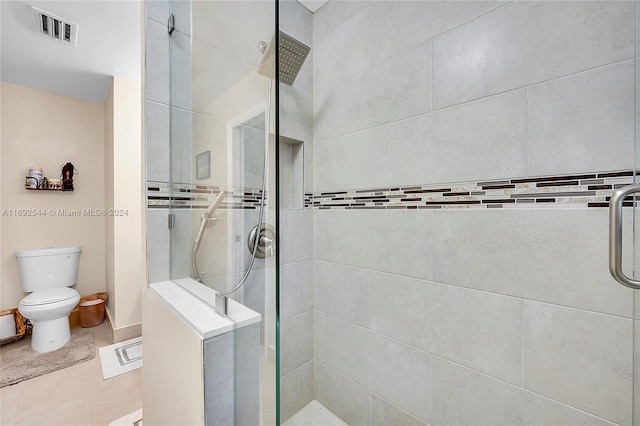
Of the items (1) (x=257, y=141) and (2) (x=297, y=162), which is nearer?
(1) (x=257, y=141)

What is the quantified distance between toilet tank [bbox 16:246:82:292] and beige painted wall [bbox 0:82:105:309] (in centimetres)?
13

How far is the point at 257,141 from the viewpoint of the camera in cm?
64

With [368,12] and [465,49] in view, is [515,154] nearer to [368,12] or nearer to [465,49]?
[465,49]

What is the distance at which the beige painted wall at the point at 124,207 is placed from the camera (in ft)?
7.58

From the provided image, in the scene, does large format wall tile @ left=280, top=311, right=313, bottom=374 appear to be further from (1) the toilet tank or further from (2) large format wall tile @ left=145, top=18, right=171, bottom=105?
(1) the toilet tank

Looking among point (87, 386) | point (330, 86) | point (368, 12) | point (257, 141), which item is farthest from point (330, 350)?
point (368, 12)

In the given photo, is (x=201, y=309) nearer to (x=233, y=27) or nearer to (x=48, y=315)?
(x=233, y=27)

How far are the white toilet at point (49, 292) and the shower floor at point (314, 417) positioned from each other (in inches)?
77.8

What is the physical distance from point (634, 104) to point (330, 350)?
1.45 meters

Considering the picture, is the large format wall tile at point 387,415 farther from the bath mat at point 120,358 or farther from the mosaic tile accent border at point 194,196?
the bath mat at point 120,358

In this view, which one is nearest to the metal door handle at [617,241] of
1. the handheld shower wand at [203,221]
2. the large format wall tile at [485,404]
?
the large format wall tile at [485,404]

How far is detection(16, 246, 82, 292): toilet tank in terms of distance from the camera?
7.30 ft

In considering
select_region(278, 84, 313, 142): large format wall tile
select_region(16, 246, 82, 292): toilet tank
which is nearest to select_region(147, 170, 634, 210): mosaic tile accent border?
select_region(278, 84, 313, 142): large format wall tile

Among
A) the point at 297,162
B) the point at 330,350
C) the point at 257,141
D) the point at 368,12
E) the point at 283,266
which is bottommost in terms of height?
the point at 330,350
